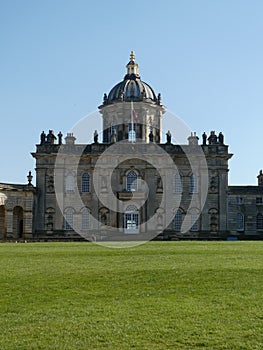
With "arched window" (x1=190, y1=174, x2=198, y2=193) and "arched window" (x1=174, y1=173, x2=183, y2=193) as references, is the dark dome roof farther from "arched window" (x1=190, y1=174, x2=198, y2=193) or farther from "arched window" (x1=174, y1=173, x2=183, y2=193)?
"arched window" (x1=190, y1=174, x2=198, y2=193)

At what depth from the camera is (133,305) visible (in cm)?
1399

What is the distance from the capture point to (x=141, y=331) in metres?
12.0

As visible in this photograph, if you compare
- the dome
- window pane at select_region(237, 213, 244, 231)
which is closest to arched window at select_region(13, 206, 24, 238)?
the dome

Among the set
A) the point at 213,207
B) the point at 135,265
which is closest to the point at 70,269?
the point at 135,265

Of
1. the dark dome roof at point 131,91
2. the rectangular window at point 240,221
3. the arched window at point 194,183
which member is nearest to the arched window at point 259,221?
the rectangular window at point 240,221

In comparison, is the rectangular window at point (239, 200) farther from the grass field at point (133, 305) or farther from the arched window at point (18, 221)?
the grass field at point (133, 305)

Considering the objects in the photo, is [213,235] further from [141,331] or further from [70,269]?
[141,331]

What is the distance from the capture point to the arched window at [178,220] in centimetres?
5803

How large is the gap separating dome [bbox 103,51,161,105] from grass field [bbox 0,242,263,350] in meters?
44.9

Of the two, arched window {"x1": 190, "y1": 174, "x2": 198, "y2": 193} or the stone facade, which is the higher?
arched window {"x1": 190, "y1": 174, "x2": 198, "y2": 193}

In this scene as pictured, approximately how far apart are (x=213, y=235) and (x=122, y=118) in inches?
609

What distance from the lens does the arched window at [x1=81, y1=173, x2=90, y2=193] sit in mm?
58594

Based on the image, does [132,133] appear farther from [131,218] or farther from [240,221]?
[240,221]

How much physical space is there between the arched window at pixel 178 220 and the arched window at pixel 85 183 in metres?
8.69
